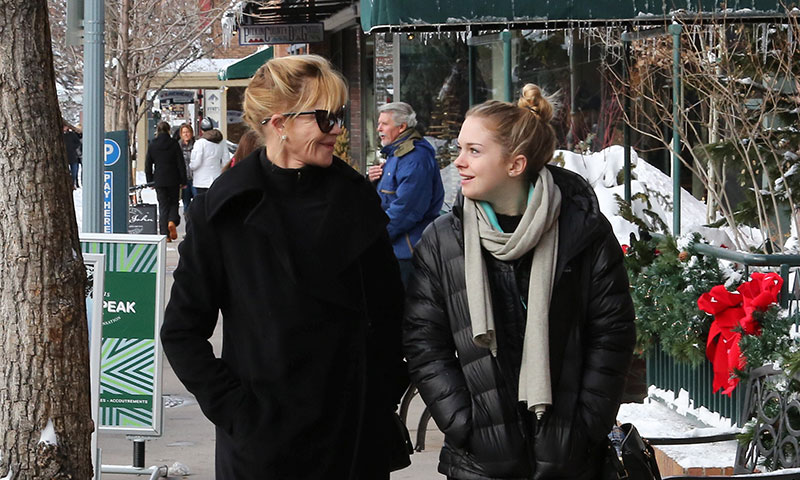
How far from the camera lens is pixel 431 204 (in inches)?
337

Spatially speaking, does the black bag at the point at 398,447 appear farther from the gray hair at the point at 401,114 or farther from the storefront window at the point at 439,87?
Answer: the storefront window at the point at 439,87

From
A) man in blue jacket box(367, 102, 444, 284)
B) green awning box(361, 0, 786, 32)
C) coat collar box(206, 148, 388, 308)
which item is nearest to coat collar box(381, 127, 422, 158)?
man in blue jacket box(367, 102, 444, 284)

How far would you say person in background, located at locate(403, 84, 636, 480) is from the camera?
3229 millimetres

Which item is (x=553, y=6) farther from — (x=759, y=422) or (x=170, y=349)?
(x=170, y=349)

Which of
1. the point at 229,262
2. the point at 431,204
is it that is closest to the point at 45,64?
the point at 229,262

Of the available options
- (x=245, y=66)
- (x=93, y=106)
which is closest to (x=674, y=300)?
(x=93, y=106)

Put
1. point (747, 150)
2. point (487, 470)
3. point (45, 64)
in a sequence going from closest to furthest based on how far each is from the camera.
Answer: point (487, 470)
point (45, 64)
point (747, 150)

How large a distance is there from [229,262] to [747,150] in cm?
404

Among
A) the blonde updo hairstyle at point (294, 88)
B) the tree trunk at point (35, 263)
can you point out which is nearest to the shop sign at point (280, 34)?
the tree trunk at point (35, 263)

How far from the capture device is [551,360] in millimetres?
3260

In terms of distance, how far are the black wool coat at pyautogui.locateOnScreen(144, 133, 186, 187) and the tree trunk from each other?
1427 centimetres

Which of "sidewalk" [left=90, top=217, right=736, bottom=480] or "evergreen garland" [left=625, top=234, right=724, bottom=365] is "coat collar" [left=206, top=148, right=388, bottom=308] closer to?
"sidewalk" [left=90, top=217, right=736, bottom=480]

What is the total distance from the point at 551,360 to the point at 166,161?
1615cm

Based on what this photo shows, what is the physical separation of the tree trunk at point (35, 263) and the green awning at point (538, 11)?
388 cm
